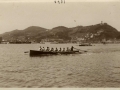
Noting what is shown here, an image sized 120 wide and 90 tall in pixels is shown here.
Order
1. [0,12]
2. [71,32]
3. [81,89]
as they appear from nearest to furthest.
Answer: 1. [81,89]
2. [0,12]
3. [71,32]

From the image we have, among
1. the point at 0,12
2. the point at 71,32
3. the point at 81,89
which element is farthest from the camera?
the point at 71,32

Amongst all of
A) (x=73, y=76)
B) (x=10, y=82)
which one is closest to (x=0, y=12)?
(x=10, y=82)

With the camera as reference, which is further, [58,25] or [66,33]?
[66,33]

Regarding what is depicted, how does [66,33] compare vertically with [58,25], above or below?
below

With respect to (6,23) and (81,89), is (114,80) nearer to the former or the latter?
(81,89)

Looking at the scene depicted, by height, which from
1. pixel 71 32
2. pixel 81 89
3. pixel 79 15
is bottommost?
pixel 81 89

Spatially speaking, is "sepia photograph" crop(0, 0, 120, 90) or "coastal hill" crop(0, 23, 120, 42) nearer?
"sepia photograph" crop(0, 0, 120, 90)

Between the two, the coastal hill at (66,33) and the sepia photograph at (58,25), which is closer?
the sepia photograph at (58,25)

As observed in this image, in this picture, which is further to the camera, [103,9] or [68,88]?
[103,9]
